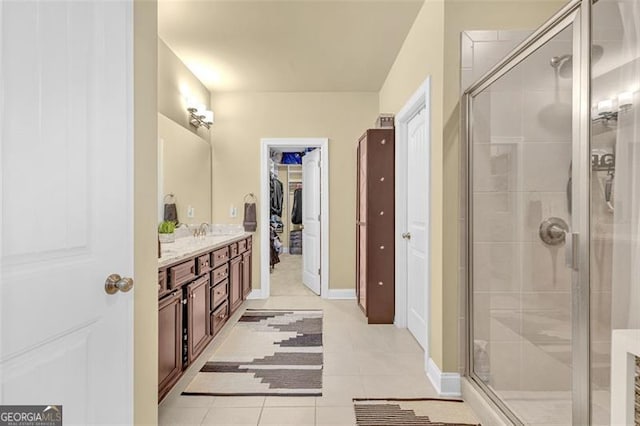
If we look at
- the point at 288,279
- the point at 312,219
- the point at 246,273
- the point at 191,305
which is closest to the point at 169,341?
the point at 191,305

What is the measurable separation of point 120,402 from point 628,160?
6.68 ft

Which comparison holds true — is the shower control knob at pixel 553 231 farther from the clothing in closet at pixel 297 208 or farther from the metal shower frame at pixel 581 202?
the clothing in closet at pixel 297 208

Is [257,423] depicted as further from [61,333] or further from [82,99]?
[82,99]

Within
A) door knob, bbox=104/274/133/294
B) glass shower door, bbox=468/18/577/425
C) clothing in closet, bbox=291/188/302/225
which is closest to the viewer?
door knob, bbox=104/274/133/294

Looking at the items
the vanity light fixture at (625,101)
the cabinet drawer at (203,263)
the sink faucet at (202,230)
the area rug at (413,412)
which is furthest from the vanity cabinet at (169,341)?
the vanity light fixture at (625,101)

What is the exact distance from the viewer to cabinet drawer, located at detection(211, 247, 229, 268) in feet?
9.86

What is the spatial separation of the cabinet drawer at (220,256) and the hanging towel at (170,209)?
0.64 m

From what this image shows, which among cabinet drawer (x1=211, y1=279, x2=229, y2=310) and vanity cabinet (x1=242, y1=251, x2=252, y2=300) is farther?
Result: vanity cabinet (x1=242, y1=251, x2=252, y2=300)

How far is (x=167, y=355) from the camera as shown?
2088 mm

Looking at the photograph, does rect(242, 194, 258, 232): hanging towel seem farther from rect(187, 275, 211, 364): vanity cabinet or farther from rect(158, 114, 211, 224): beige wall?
rect(187, 275, 211, 364): vanity cabinet

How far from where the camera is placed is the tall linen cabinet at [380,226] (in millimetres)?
3652

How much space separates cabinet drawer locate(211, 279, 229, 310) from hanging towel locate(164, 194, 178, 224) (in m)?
0.81

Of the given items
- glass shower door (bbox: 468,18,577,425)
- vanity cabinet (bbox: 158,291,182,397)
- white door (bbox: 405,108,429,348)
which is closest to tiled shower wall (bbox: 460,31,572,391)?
glass shower door (bbox: 468,18,577,425)

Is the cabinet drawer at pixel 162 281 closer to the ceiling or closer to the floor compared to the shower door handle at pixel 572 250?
closer to the floor
